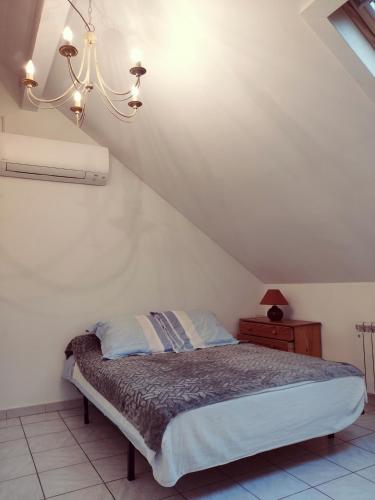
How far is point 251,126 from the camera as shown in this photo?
2.44 meters

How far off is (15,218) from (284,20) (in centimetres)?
251

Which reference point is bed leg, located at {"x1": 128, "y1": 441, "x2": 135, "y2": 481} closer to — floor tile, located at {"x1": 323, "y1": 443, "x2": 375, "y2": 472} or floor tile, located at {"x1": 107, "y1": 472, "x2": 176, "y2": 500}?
floor tile, located at {"x1": 107, "y1": 472, "x2": 176, "y2": 500}

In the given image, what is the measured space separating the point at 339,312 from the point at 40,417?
2697mm

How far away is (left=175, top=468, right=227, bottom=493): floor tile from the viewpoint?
1.97m

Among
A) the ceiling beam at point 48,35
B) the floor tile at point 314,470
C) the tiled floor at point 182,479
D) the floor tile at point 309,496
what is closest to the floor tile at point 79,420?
the tiled floor at point 182,479

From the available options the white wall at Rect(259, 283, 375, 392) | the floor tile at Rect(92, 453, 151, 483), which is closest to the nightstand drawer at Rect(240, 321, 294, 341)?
the white wall at Rect(259, 283, 375, 392)

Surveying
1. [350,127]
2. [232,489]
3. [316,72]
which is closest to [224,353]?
[232,489]

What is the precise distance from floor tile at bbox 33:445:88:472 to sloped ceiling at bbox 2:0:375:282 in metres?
2.19

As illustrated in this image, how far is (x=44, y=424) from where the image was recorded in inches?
115

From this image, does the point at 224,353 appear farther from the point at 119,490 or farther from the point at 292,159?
the point at 292,159

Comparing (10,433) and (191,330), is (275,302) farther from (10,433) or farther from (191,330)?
(10,433)

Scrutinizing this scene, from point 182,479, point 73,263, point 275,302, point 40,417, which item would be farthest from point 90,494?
point 275,302

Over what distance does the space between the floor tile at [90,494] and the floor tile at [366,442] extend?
156 centimetres

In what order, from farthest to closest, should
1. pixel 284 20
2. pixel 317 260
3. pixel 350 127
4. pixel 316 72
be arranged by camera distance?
pixel 317 260 → pixel 350 127 → pixel 316 72 → pixel 284 20
